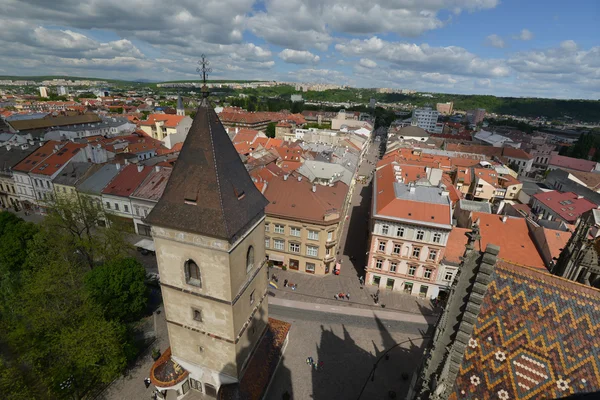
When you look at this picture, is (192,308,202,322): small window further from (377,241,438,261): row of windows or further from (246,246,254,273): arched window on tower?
(377,241,438,261): row of windows

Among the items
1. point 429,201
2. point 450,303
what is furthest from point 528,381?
point 429,201

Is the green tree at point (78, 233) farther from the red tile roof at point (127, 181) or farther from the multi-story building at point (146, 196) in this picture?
the red tile roof at point (127, 181)

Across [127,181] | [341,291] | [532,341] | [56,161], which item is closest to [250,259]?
[532,341]

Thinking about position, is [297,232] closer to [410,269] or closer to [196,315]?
[410,269]

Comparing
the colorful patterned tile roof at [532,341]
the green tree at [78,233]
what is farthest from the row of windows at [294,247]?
the colorful patterned tile roof at [532,341]

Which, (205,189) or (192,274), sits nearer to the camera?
(205,189)

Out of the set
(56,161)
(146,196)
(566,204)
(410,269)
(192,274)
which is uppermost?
(192,274)
